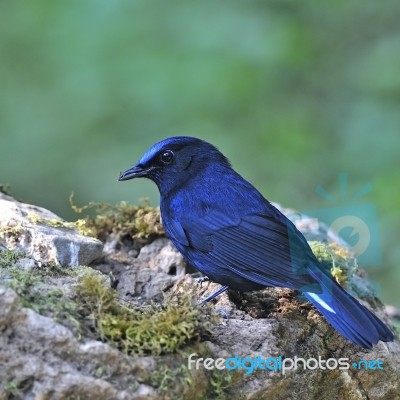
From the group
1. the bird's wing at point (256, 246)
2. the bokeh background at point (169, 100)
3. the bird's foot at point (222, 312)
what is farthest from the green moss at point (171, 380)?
the bokeh background at point (169, 100)

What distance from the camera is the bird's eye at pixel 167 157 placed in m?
4.36

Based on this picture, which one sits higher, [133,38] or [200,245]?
[133,38]

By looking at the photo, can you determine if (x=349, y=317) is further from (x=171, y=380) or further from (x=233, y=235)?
(x=171, y=380)

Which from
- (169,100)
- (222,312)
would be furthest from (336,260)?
(169,100)

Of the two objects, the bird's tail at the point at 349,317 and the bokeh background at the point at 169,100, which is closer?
the bird's tail at the point at 349,317

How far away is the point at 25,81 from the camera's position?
7887 millimetres

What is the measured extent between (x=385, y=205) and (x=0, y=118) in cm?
403

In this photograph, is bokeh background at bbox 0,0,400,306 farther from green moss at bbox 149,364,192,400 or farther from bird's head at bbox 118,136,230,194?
green moss at bbox 149,364,192,400

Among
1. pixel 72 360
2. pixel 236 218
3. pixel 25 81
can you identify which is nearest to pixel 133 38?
pixel 25 81

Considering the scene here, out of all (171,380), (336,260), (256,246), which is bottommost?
(171,380)

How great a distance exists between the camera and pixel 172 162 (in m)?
4.36

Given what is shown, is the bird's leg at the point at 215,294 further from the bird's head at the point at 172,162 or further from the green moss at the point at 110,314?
the bird's head at the point at 172,162

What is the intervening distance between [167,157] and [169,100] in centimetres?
310

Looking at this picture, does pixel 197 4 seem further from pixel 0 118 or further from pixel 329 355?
pixel 329 355
